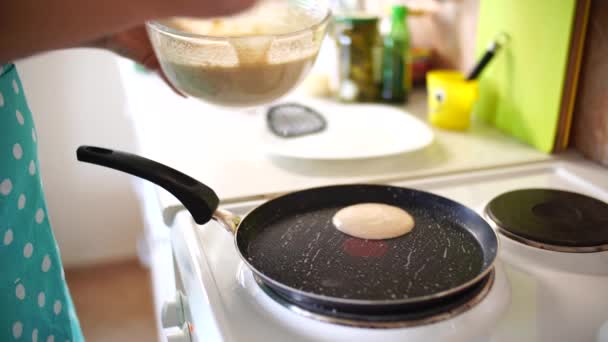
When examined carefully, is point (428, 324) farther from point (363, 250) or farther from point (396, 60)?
point (396, 60)

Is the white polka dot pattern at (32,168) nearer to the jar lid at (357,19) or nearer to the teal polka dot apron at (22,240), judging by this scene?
the teal polka dot apron at (22,240)

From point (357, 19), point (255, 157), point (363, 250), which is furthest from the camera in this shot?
point (357, 19)

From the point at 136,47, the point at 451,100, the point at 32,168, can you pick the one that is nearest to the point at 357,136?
the point at 451,100

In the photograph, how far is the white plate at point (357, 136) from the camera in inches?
32.5

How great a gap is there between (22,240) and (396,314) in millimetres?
406

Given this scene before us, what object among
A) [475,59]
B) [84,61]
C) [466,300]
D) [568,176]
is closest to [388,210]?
[466,300]

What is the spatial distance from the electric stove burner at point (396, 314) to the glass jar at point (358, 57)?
0.66 meters

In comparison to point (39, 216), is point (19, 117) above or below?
above

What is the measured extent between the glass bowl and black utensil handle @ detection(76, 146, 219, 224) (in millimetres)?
109

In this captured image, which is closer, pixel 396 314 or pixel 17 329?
pixel 396 314

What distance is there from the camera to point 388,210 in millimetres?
601

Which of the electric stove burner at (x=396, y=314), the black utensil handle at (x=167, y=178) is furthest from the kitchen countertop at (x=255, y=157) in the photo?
the electric stove burner at (x=396, y=314)

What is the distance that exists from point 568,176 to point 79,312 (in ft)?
4.85

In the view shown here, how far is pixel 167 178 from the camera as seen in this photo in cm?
57
